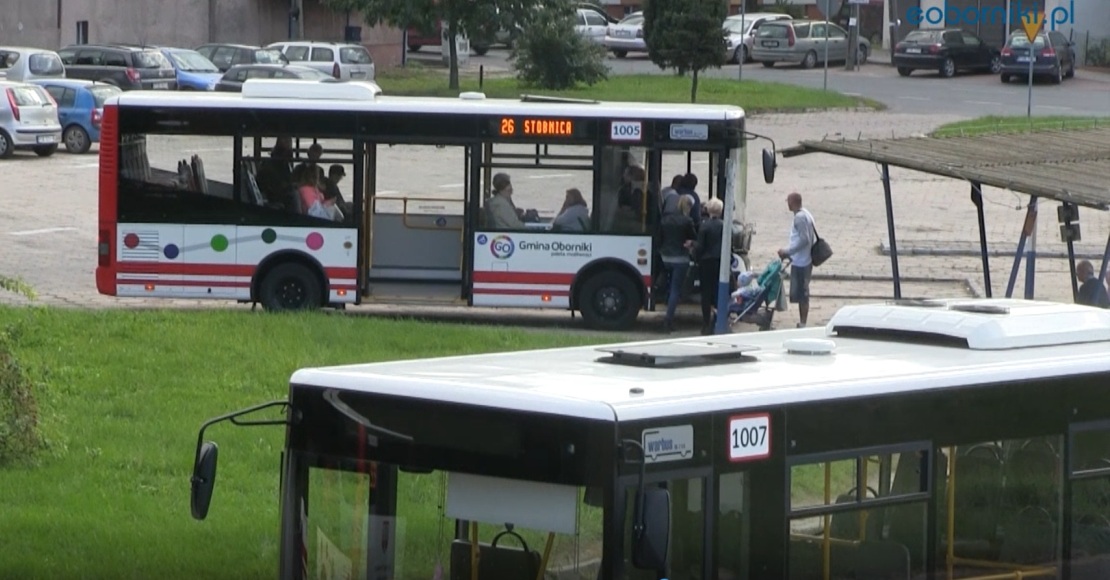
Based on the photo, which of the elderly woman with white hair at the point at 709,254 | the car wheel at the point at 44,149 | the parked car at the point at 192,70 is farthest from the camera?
the parked car at the point at 192,70

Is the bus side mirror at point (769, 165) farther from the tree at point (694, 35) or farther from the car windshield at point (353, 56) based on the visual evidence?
the car windshield at point (353, 56)

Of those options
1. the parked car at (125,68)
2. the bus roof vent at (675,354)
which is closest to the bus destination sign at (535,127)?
the bus roof vent at (675,354)

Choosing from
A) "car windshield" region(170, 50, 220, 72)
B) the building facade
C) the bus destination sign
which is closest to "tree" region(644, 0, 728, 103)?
"car windshield" region(170, 50, 220, 72)

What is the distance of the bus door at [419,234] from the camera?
19.8 meters

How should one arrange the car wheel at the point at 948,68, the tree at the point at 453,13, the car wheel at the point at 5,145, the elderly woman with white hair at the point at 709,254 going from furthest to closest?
the car wheel at the point at 948,68, the tree at the point at 453,13, the car wheel at the point at 5,145, the elderly woman with white hair at the point at 709,254

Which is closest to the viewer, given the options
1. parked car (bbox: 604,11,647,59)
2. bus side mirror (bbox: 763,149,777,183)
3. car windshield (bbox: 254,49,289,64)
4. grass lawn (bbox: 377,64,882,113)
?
bus side mirror (bbox: 763,149,777,183)

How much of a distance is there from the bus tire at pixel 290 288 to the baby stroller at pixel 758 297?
15.0 feet

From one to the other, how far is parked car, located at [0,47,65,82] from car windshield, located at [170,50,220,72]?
3221 millimetres

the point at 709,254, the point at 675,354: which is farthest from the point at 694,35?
the point at 675,354

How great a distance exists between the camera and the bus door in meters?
19.8

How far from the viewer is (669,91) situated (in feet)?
152

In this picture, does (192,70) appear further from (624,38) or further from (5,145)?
(624,38)

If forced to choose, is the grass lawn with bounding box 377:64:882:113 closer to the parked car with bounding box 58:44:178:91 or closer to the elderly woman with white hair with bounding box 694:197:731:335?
the parked car with bounding box 58:44:178:91

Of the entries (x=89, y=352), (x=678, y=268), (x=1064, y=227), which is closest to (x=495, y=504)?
(x=1064, y=227)
